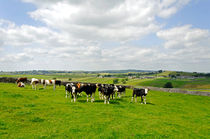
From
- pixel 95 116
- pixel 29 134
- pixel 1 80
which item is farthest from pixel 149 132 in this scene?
pixel 1 80

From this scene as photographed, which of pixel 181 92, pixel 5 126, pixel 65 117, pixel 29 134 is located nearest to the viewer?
pixel 29 134

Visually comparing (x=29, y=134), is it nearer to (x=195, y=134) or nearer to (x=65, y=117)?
(x=65, y=117)

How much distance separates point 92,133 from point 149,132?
377 cm

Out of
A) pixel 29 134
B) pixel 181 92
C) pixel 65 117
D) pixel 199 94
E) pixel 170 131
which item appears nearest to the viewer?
pixel 29 134

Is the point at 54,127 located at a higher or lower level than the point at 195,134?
higher

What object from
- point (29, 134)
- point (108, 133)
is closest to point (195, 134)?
point (108, 133)

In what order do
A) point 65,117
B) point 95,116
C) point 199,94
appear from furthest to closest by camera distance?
1. point 199,94
2. point 95,116
3. point 65,117

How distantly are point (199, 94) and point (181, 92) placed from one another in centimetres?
417

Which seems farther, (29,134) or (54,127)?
(54,127)

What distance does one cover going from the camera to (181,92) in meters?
37.4

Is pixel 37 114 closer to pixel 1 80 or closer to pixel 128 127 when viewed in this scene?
pixel 128 127

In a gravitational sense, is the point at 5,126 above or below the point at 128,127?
above

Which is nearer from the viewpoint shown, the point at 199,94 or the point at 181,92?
the point at 199,94

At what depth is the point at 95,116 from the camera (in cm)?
1203
